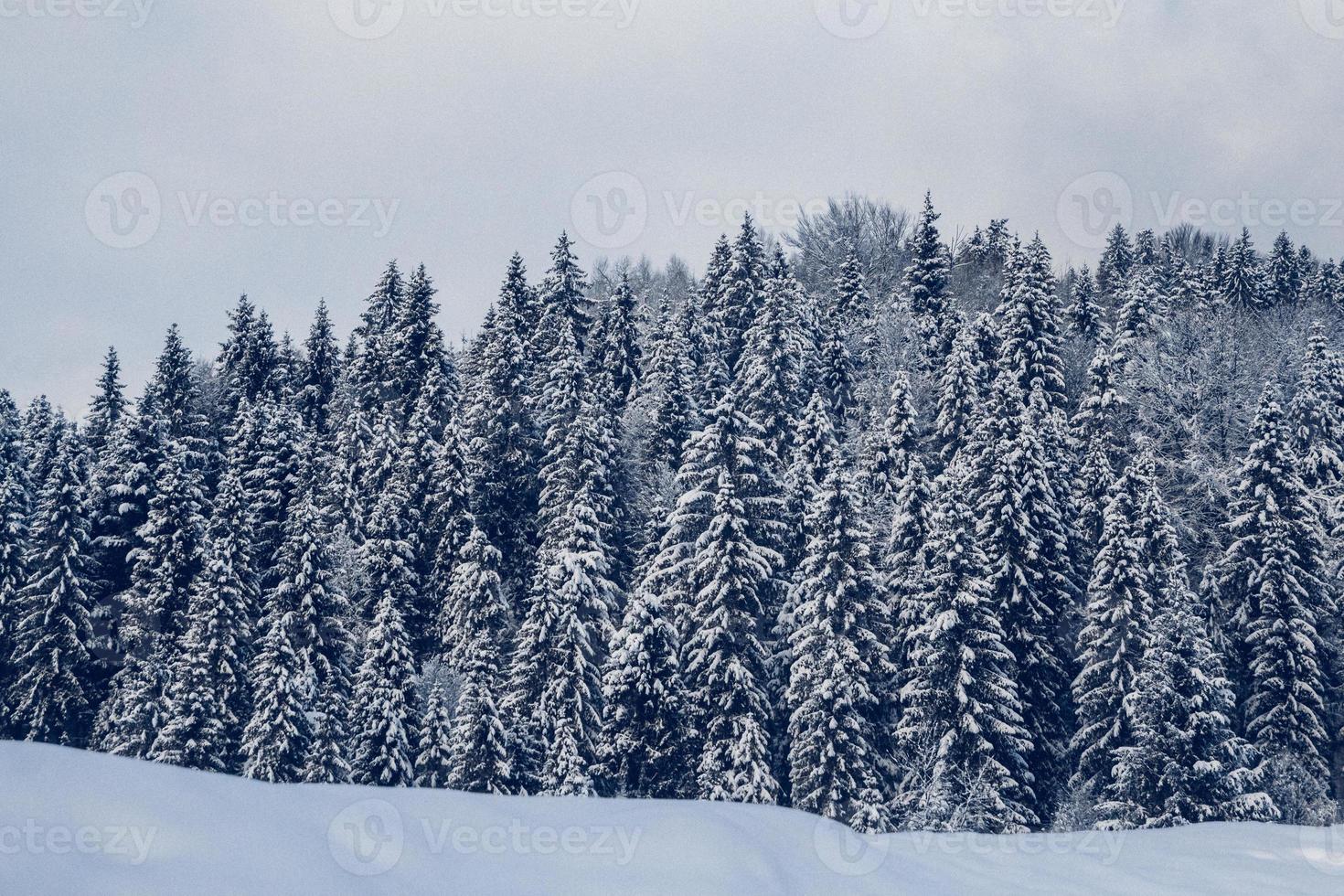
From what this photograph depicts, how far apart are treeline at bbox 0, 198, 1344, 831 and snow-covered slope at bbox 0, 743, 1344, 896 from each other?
22.7m

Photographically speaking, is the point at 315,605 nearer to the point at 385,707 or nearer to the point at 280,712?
the point at 280,712

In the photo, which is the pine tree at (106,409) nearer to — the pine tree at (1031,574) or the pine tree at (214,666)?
the pine tree at (214,666)

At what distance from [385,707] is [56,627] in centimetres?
1505

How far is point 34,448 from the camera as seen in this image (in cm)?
5684

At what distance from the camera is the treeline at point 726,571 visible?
33.2m

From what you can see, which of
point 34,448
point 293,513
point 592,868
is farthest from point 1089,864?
point 34,448

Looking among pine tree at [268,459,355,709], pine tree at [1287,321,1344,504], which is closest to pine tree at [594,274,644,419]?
pine tree at [268,459,355,709]

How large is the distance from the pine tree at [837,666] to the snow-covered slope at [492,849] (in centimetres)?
2354

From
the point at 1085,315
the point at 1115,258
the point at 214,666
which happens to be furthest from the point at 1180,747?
the point at 1115,258

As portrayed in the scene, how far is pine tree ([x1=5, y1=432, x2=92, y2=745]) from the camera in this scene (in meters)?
40.8

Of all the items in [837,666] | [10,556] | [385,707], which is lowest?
[385,707]

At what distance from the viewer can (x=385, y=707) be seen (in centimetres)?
3581

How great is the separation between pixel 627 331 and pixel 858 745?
32.4m

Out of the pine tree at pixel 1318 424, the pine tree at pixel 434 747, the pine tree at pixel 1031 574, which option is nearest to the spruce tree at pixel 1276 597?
the pine tree at pixel 1318 424
